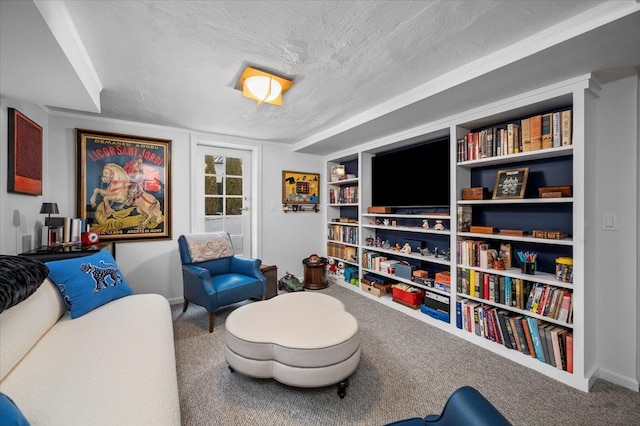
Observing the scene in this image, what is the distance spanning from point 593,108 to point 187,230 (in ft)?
13.4

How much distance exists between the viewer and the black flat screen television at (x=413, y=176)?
280 centimetres

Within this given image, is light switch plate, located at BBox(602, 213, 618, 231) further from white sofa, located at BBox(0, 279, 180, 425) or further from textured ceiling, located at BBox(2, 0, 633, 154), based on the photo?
white sofa, located at BBox(0, 279, 180, 425)

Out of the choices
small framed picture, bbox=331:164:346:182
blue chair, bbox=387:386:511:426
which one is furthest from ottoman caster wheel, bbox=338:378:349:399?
small framed picture, bbox=331:164:346:182

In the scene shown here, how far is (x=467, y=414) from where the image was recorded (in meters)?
0.90

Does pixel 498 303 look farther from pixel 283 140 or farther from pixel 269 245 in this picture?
pixel 283 140

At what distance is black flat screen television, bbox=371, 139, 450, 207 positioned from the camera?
2.80 m

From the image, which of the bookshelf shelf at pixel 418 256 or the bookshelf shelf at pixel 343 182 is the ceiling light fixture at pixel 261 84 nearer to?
the bookshelf shelf at pixel 343 182

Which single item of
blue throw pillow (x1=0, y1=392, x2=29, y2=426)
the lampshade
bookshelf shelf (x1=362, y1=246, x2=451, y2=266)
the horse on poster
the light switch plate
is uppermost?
the horse on poster

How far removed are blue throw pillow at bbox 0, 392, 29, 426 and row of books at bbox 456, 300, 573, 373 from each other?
108 inches

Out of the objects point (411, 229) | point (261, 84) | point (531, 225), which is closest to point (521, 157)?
point (531, 225)

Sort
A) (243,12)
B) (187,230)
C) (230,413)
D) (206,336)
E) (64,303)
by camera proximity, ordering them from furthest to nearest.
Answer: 1. (187,230)
2. (206,336)
3. (64,303)
4. (230,413)
5. (243,12)

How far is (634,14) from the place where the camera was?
1.25 metres

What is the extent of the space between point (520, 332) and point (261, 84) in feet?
9.02

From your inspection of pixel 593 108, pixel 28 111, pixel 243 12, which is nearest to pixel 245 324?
pixel 243 12
